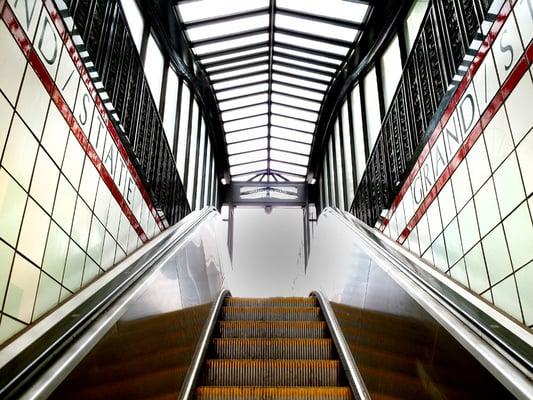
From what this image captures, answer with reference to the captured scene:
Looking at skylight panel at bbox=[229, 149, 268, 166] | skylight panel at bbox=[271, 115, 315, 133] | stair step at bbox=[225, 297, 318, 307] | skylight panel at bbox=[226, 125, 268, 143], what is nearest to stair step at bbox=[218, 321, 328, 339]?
stair step at bbox=[225, 297, 318, 307]

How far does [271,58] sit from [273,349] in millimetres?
6292

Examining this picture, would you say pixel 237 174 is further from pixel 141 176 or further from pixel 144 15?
pixel 141 176

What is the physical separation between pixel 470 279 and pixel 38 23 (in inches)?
129

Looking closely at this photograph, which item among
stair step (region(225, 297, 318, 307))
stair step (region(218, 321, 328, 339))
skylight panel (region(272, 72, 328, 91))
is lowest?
stair step (region(218, 321, 328, 339))

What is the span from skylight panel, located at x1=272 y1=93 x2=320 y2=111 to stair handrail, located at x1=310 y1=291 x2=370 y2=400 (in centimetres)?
613

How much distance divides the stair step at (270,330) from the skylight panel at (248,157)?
8968mm

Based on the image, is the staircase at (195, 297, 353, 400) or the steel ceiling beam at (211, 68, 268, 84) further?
the steel ceiling beam at (211, 68, 268, 84)

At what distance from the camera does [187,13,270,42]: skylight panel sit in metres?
7.56

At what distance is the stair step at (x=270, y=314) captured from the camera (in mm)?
5184

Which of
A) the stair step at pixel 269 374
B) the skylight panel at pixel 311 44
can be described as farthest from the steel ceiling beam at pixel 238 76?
the stair step at pixel 269 374

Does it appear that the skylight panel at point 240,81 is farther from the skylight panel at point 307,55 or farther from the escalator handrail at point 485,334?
the escalator handrail at point 485,334

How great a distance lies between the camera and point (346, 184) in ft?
30.1

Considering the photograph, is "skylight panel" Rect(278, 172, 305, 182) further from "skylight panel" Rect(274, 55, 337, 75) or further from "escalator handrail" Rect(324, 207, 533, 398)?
"escalator handrail" Rect(324, 207, 533, 398)

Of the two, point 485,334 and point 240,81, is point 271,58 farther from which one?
point 485,334
